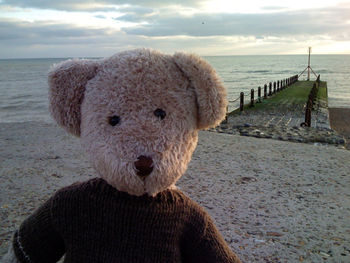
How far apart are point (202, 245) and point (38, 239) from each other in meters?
0.76

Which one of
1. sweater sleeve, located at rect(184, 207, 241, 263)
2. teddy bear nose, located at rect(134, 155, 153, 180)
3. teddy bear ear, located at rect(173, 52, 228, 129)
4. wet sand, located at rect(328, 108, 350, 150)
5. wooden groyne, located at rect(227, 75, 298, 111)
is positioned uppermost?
teddy bear ear, located at rect(173, 52, 228, 129)

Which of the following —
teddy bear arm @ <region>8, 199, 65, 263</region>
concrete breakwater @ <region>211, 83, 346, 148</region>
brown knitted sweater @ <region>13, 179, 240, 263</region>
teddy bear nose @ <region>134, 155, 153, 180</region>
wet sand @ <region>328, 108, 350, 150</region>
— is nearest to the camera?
teddy bear nose @ <region>134, 155, 153, 180</region>

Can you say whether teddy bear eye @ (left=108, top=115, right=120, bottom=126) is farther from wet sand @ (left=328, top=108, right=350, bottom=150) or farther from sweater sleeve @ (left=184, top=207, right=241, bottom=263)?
wet sand @ (left=328, top=108, right=350, bottom=150)

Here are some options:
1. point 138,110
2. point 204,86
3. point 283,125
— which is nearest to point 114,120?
point 138,110

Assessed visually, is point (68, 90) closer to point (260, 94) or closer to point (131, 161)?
point (131, 161)

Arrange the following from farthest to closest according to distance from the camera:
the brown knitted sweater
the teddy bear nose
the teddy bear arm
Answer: the teddy bear arm
the brown knitted sweater
the teddy bear nose

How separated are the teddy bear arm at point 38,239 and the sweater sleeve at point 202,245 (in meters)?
0.62

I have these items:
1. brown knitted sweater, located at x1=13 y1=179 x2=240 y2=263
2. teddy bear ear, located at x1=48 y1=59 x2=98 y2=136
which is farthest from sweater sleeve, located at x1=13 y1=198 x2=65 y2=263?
teddy bear ear, located at x1=48 y1=59 x2=98 y2=136

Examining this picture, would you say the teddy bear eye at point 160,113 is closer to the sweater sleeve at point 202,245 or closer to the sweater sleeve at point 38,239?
the sweater sleeve at point 202,245

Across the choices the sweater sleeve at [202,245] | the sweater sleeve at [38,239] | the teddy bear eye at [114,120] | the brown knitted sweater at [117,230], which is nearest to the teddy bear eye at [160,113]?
the teddy bear eye at [114,120]

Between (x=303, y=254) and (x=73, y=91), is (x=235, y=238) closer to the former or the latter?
(x=303, y=254)

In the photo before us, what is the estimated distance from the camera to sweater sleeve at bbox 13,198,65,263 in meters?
1.65

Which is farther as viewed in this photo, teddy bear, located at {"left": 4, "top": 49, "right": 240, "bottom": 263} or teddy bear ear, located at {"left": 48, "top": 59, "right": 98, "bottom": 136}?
teddy bear ear, located at {"left": 48, "top": 59, "right": 98, "bottom": 136}

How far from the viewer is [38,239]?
1.67 m
